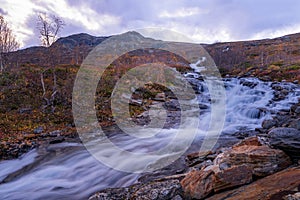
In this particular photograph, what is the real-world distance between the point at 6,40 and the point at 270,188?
105ft

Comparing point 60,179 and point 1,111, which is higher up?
point 1,111

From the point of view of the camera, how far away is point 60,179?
731 centimetres

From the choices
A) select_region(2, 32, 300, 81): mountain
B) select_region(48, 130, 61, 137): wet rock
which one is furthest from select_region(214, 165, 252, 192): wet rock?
select_region(2, 32, 300, 81): mountain

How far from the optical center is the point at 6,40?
1102 inches

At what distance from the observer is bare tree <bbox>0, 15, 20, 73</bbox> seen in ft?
76.9

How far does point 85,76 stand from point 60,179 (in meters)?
13.7

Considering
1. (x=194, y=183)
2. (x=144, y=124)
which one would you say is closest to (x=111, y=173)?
(x=194, y=183)

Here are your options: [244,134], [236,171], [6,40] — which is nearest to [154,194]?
[236,171]

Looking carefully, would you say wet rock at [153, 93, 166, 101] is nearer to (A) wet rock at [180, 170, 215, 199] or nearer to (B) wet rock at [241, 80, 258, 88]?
(B) wet rock at [241, 80, 258, 88]

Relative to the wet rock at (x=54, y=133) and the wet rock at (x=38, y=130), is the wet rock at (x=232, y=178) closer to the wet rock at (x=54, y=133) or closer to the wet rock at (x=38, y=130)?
the wet rock at (x=54, y=133)

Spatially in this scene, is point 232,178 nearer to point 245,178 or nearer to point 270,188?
point 245,178

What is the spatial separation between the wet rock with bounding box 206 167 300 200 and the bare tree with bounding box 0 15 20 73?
22270mm

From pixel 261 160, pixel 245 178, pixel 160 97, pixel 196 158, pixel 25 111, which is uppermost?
pixel 160 97

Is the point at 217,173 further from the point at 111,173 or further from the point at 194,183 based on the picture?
the point at 111,173
